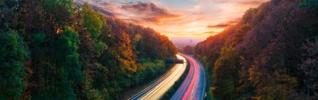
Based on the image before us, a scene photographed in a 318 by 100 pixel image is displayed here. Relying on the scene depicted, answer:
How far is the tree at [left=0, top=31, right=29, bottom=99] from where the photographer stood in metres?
20.7

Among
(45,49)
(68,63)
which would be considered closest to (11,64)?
(45,49)

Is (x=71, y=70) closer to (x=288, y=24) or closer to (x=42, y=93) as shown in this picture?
(x=42, y=93)

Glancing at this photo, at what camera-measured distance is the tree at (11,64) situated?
20.7m

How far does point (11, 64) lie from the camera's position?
2162 centimetres

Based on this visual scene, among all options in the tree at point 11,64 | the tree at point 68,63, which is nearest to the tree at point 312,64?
the tree at point 11,64

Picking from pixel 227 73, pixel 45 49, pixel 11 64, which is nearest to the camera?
pixel 11 64

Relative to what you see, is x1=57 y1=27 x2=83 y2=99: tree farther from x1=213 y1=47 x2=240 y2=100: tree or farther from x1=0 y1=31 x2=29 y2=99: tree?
x1=213 y1=47 x2=240 y2=100: tree

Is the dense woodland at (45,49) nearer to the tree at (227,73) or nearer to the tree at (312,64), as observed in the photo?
the tree at (227,73)

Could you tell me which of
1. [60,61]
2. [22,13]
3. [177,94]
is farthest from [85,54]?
[177,94]

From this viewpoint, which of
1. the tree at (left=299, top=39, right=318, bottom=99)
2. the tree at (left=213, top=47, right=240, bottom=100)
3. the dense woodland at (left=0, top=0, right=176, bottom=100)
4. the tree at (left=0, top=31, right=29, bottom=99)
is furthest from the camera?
the tree at (left=213, top=47, right=240, bottom=100)

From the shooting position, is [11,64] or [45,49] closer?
[11,64]

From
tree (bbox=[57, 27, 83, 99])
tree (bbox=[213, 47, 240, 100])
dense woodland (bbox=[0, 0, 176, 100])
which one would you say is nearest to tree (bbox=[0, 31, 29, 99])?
dense woodland (bbox=[0, 0, 176, 100])

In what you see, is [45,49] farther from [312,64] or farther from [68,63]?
[312,64]

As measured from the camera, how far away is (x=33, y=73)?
27094 mm
